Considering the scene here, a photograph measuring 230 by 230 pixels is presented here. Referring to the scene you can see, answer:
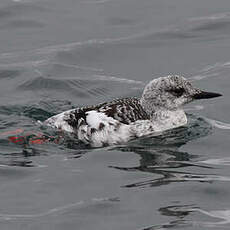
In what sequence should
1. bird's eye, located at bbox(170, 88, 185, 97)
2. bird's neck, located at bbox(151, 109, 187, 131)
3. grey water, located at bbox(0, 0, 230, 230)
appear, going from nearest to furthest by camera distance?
grey water, located at bbox(0, 0, 230, 230) < bird's neck, located at bbox(151, 109, 187, 131) < bird's eye, located at bbox(170, 88, 185, 97)

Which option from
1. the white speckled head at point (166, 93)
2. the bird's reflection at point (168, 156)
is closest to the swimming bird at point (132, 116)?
the white speckled head at point (166, 93)

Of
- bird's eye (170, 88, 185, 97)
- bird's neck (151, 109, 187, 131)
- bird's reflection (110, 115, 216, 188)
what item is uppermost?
bird's eye (170, 88, 185, 97)

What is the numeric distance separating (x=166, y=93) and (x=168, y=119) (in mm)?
490

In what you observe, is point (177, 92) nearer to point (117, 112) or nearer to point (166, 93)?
point (166, 93)

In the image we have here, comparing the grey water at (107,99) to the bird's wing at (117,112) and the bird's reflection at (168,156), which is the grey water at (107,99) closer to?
the bird's reflection at (168,156)

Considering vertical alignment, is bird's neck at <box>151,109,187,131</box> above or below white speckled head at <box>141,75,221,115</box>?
below

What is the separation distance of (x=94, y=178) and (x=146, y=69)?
6.31 metres

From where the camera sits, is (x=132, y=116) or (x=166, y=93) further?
(x=166, y=93)

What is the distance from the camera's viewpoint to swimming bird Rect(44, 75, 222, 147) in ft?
39.3

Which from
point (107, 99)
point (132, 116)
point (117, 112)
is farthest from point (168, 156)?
point (107, 99)

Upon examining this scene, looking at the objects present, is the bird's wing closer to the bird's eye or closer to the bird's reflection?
the bird's reflection

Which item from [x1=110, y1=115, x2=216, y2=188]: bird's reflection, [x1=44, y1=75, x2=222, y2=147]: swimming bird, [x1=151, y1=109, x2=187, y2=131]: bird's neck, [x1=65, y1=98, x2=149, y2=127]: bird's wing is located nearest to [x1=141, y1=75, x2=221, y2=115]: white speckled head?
[x1=44, y1=75, x2=222, y2=147]: swimming bird

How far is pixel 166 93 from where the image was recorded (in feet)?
41.7

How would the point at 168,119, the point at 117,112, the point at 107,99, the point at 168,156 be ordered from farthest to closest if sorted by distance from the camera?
the point at 107,99 → the point at 168,119 → the point at 117,112 → the point at 168,156
